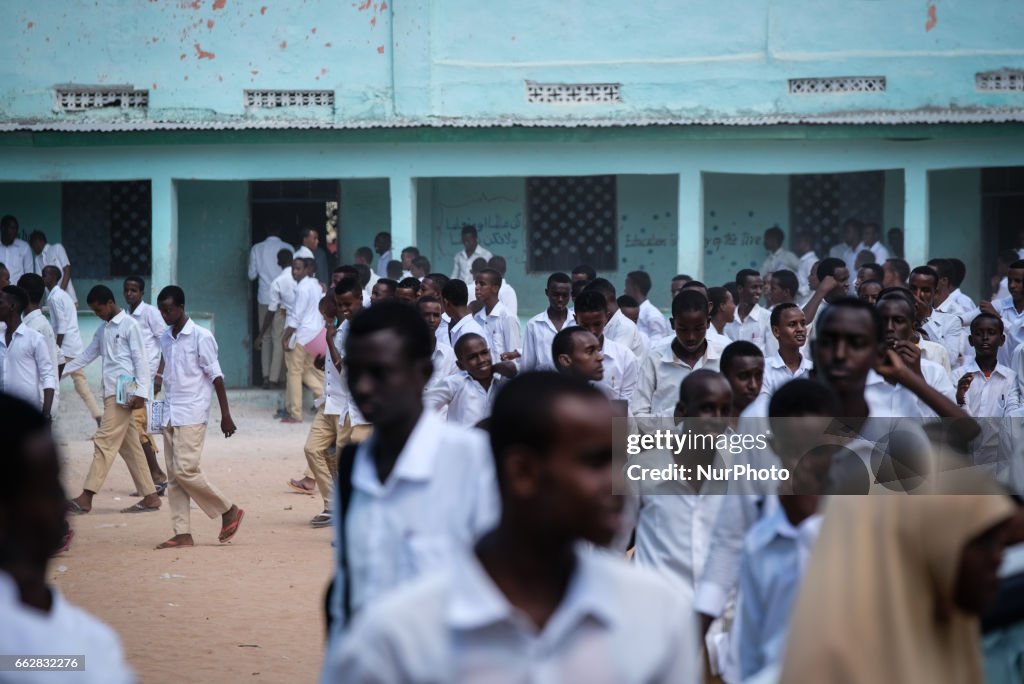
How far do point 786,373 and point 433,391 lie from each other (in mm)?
1971

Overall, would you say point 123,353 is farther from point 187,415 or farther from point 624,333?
point 624,333

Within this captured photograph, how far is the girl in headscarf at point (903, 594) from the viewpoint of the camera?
2375 mm

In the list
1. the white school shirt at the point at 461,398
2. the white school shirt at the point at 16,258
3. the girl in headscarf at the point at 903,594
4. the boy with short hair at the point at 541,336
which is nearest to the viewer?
the girl in headscarf at the point at 903,594

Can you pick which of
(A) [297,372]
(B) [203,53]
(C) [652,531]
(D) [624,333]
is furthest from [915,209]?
(C) [652,531]

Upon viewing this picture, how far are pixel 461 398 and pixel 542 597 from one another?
5705mm

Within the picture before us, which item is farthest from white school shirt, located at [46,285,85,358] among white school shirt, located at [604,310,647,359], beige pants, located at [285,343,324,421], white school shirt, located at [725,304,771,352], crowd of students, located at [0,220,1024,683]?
crowd of students, located at [0,220,1024,683]

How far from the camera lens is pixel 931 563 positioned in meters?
2.40

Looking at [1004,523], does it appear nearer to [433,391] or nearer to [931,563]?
[931,563]

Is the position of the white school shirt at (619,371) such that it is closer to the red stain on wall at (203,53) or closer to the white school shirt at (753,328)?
the white school shirt at (753,328)

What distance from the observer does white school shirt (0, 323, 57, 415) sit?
10.6 metres

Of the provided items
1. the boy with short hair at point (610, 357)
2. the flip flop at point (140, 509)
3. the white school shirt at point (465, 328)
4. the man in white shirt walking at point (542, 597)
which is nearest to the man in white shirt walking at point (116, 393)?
the flip flop at point (140, 509)

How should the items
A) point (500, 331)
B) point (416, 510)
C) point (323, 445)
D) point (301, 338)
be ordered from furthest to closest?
point (301, 338) → point (500, 331) → point (323, 445) → point (416, 510)

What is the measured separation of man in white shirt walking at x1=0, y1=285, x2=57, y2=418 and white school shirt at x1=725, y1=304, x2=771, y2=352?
5366mm

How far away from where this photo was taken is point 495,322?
11.1 meters
